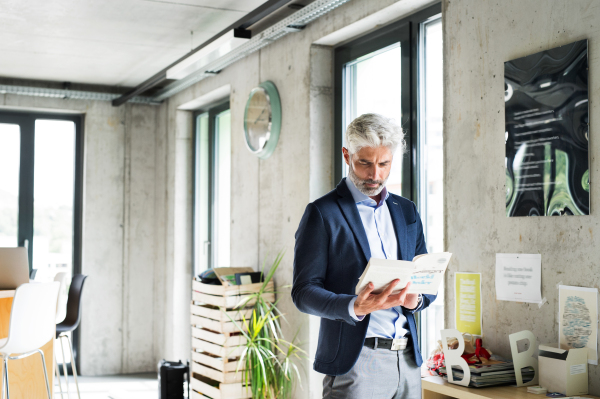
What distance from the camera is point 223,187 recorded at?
599 cm

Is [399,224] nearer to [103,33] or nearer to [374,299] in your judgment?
[374,299]

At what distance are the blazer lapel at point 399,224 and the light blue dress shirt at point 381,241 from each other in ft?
0.05

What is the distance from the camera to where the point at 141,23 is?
4.64 meters

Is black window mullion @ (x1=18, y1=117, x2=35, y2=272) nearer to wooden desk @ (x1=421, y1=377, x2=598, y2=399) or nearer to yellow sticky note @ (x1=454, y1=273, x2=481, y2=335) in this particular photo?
yellow sticky note @ (x1=454, y1=273, x2=481, y2=335)

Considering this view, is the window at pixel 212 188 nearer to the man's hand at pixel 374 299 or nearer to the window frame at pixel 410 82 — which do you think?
the window frame at pixel 410 82

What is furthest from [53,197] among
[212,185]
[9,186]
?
[212,185]

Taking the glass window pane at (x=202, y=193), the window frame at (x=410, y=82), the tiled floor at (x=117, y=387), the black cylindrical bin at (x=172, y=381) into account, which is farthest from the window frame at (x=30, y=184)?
the window frame at (x=410, y=82)

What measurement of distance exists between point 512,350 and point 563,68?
1.08 meters

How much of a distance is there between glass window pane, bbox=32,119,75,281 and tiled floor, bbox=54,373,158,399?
47.8 inches

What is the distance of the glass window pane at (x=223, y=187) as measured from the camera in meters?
5.84

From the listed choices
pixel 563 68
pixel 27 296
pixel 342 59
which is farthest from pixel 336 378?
pixel 342 59

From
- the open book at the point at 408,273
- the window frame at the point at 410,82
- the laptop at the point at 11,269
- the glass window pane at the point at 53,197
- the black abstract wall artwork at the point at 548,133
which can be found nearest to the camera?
the open book at the point at 408,273

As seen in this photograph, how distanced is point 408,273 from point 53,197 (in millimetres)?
5838

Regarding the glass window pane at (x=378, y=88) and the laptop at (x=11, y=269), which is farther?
the laptop at (x=11, y=269)
